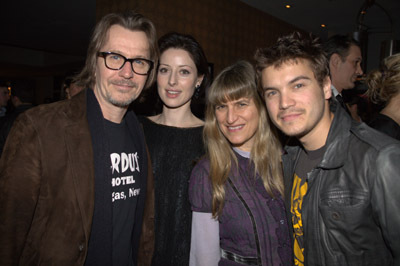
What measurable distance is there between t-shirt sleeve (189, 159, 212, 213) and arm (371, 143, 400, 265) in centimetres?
92

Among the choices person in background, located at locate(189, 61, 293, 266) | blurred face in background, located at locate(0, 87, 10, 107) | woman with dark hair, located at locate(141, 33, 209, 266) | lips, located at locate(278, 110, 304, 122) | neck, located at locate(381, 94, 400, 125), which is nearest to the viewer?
lips, located at locate(278, 110, 304, 122)

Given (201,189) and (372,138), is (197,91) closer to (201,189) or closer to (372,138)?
(201,189)

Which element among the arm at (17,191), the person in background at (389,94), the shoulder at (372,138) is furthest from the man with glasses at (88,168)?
the person in background at (389,94)

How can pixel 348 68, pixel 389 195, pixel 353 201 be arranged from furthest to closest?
pixel 348 68 → pixel 353 201 → pixel 389 195

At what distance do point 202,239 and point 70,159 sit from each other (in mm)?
941

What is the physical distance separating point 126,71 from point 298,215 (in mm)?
1409

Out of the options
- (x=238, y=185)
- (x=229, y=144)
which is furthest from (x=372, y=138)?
(x=229, y=144)

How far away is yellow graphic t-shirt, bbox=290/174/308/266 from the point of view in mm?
1506

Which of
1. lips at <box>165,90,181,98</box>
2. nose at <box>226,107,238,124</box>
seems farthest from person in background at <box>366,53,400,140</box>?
lips at <box>165,90,181,98</box>

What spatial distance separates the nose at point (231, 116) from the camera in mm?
1817

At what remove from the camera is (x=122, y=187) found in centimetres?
168

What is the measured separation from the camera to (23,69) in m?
14.6

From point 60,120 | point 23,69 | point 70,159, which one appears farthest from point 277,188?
point 23,69

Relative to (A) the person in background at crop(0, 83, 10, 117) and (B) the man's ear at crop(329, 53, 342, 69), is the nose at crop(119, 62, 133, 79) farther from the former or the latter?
(A) the person in background at crop(0, 83, 10, 117)
